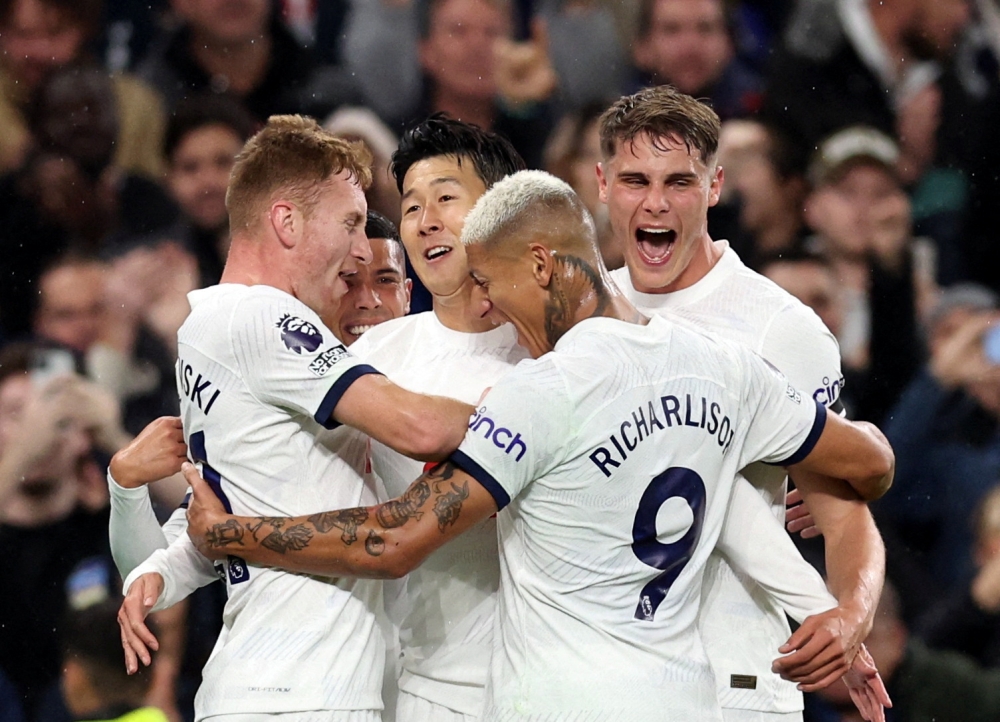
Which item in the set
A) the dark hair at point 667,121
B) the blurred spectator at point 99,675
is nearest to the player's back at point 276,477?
the dark hair at point 667,121

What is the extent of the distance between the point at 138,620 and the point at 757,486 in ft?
5.27

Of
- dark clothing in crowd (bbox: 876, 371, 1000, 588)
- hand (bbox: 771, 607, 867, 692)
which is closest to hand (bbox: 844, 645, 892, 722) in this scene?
hand (bbox: 771, 607, 867, 692)

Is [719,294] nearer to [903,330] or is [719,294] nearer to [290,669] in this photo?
[290,669]

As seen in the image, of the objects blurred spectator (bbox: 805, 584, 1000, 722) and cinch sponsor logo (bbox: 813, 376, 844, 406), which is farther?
blurred spectator (bbox: 805, 584, 1000, 722)

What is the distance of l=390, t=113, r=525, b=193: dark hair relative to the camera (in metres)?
3.53

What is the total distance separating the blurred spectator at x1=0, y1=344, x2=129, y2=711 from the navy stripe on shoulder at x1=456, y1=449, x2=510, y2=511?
427 centimetres

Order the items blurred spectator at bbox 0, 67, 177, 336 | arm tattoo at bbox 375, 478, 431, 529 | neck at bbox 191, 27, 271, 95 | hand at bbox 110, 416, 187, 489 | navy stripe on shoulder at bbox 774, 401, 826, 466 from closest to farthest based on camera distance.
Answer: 1. arm tattoo at bbox 375, 478, 431, 529
2. navy stripe on shoulder at bbox 774, 401, 826, 466
3. hand at bbox 110, 416, 187, 489
4. blurred spectator at bbox 0, 67, 177, 336
5. neck at bbox 191, 27, 271, 95

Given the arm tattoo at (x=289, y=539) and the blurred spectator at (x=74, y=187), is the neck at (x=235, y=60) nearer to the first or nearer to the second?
the blurred spectator at (x=74, y=187)

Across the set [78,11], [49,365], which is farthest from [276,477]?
[78,11]

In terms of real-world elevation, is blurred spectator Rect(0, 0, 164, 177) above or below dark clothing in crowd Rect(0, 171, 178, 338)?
above

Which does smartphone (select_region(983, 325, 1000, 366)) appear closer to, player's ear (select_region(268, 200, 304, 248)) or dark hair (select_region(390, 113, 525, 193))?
dark hair (select_region(390, 113, 525, 193))

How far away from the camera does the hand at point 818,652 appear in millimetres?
2723

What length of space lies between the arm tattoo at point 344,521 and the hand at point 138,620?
593 mm

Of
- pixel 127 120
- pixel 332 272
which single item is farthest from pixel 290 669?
pixel 127 120
